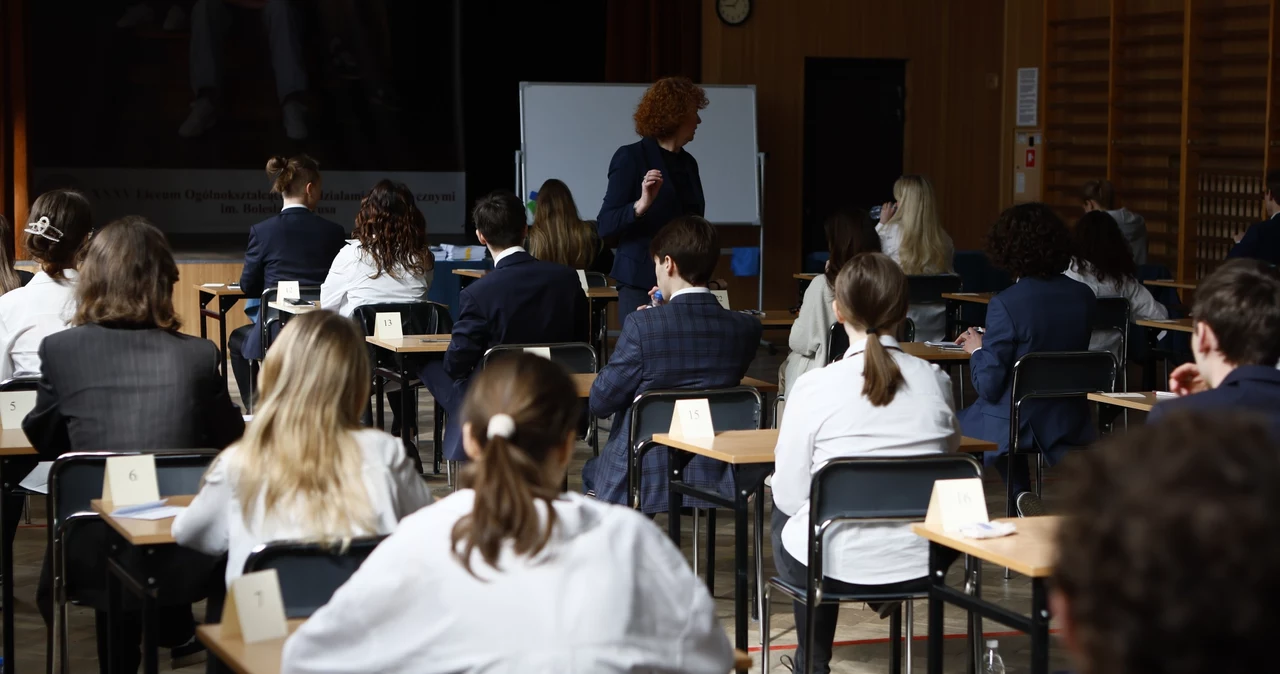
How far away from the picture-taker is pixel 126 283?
3303 millimetres

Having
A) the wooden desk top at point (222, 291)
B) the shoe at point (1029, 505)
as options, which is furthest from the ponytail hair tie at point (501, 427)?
the wooden desk top at point (222, 291)

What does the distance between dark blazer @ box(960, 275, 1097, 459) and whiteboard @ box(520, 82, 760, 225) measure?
6.21m

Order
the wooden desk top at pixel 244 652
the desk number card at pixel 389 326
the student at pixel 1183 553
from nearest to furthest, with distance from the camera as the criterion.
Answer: the student at pixel 1183 553 < the wooden desk top at pixel 244 652 < the desk number card at pixel 389 326

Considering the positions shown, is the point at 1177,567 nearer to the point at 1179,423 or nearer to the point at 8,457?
the point at 1179,423

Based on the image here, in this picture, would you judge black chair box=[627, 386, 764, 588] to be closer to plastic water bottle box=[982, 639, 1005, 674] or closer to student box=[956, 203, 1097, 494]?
plastic water bottle box=[982, 639, 1005, 674]

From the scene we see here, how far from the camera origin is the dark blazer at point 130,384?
3.28m

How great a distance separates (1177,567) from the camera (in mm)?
776

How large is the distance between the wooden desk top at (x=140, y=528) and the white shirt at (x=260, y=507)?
46 mm

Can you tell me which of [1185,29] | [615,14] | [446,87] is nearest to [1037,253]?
[1185,29]

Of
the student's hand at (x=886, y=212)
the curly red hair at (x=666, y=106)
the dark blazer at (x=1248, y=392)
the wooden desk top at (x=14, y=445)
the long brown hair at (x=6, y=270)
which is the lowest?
the wooden desk top at (x=14, y=445)

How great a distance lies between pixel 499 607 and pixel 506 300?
3.58 metres

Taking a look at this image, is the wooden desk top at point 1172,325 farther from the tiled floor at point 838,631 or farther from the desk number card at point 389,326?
the desk number card at point 389,326

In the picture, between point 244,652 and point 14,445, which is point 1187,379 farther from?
point 14,445

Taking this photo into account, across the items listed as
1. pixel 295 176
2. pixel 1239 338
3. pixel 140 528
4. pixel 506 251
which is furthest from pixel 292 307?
pixel 1239 338
